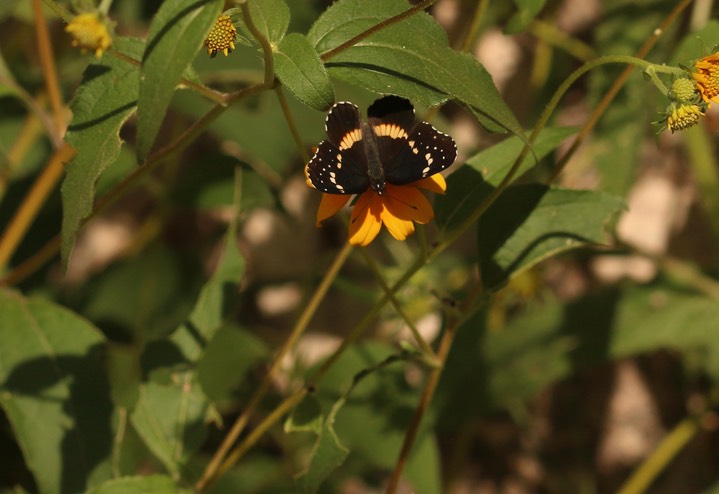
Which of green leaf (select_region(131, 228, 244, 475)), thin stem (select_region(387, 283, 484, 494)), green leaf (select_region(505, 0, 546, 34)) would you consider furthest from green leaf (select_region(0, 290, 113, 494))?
green leaf (select_region(505, 0, 546, 34))

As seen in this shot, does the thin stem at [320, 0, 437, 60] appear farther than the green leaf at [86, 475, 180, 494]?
No

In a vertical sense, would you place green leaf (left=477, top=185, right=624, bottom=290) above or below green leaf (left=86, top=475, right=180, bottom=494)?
above

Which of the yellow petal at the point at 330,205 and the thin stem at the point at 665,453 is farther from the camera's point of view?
the thin stem at the point at 665,453

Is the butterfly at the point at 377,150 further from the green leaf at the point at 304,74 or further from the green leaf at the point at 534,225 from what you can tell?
the green leaf at the point at 534,225

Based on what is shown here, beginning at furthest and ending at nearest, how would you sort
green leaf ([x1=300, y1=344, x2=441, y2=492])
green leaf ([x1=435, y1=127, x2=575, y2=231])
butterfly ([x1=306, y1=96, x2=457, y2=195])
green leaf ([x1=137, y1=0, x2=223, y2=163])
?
green leaf ([x1=300, y1=344, x2=441, y2=492]), green leaf ([x1=435, y1=127, x2=575, y2=231]), butterfly ([x1=306, y1=96, x2=457, y2=195]), green leaf ([x1=137, y1=0, x2=223, y2=163])

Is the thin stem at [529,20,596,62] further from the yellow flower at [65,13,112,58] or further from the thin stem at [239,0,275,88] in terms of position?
the yellow flower at [65,13,112,58]

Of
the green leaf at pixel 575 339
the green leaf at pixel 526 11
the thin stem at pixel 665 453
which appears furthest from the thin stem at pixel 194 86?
the thin stem at pixel 665 453

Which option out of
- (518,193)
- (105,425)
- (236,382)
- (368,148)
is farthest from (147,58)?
(236,382)
